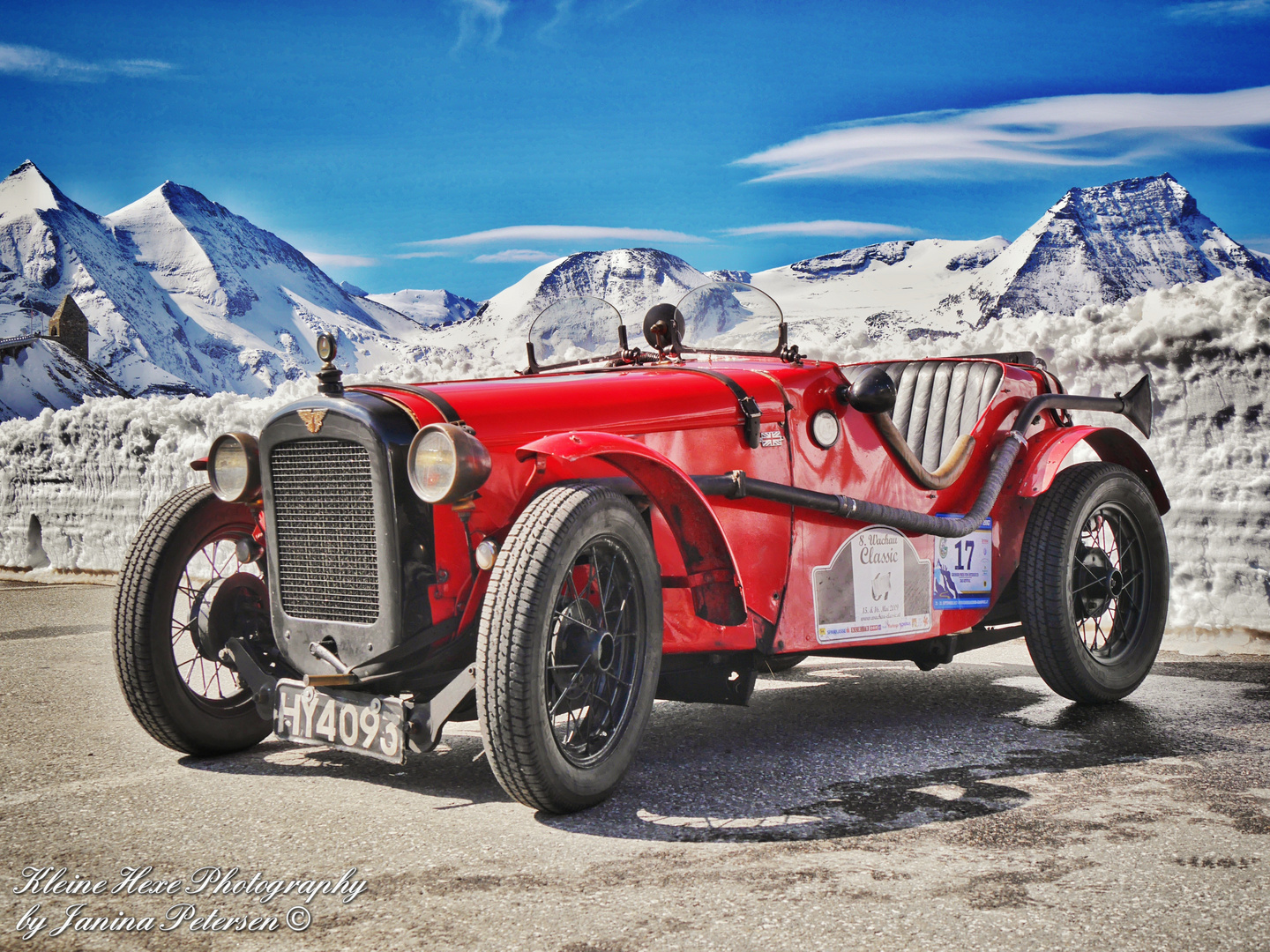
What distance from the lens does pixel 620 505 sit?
3117mm

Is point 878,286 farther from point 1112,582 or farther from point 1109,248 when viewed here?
point 1109,248

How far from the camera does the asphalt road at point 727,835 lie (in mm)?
2193

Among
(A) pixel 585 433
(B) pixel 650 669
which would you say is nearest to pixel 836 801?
(B) pixel 650 669

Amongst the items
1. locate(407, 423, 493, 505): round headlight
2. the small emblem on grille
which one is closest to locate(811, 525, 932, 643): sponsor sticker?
locate(407, 423, 493, 505): round headlight

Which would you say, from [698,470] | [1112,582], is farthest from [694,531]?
[1112,582]

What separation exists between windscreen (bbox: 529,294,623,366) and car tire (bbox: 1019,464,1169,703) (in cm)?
201

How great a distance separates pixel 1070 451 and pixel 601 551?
2.88 metres

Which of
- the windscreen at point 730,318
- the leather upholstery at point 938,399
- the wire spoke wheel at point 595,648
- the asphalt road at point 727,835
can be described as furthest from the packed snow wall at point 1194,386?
the wire spoke wheel at point 595,648

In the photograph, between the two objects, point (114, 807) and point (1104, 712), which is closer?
point (114, 807)

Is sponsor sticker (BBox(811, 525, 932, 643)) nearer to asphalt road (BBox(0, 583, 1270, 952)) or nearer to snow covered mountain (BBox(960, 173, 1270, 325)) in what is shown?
asphalt road (BBox(0, 583, 1270, 952))

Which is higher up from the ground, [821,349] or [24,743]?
[821,349]

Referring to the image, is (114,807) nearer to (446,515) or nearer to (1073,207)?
(446,515)

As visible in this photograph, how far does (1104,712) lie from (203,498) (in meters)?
3.71

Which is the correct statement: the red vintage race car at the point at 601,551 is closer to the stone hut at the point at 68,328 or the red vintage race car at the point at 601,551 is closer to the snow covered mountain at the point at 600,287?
the snow covered mountain at the point at 600,287
